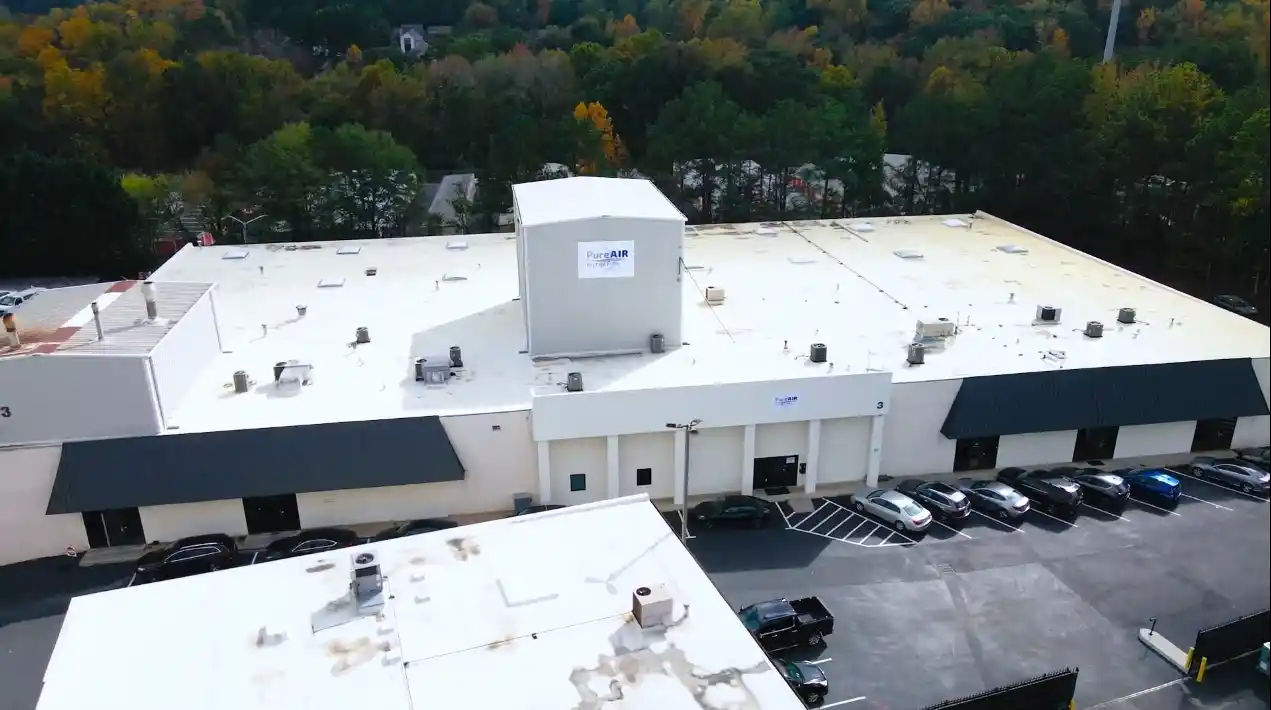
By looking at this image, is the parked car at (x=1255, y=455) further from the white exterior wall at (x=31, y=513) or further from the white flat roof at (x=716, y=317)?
the white exterior wall at (x=31, y=513)

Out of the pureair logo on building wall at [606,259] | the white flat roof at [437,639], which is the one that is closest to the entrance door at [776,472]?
the pureair logo on building wall at [606,259]

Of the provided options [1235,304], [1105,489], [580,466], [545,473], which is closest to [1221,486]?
[1105,489]

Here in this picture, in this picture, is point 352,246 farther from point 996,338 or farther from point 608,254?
point 996,338

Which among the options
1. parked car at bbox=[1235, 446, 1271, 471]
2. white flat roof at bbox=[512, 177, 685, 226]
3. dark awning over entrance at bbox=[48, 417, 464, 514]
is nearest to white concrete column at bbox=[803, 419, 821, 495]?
white flat roof at bbox=[512, 177, 685, 226]

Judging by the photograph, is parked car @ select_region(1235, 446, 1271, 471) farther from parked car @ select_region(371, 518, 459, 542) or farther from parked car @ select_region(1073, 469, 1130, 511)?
parked car @ select_region(371, 518, 459, 542)

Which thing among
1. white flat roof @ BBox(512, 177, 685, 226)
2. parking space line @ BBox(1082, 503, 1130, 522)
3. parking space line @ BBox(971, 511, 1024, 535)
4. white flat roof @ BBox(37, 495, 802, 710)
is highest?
white flat roof @ BBox(512, 177, 685, 226)

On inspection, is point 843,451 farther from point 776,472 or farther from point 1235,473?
point 1235,473

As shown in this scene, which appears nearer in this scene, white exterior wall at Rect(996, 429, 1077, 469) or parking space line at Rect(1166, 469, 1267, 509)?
parking space line at Rect(1166, 469, 1267, 509)
